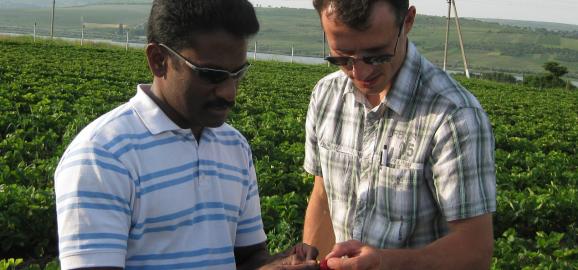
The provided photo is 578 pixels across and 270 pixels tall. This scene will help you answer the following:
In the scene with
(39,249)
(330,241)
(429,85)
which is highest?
(429,85)

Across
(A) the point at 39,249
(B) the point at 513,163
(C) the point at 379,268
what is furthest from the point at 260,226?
(B) the point at 513,163

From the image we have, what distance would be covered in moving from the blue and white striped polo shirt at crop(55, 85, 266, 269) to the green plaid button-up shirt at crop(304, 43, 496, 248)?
501 millimetres

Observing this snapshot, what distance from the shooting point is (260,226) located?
2.54 meters

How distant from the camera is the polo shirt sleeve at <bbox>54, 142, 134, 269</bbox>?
196cm

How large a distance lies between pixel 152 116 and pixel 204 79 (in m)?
0.18

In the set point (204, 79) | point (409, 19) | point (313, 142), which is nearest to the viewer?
point (204, 79)

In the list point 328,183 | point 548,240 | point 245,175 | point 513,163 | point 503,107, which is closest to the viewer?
point 245,175

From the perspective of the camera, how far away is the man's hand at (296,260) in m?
2.29

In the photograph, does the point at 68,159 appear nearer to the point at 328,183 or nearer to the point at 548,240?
the point at 328,183

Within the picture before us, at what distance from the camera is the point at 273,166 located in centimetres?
841

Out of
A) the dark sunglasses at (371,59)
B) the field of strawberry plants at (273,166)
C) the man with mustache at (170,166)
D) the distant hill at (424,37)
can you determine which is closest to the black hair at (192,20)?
the man with mustache at (170,166)

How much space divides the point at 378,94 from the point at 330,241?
2.05ft

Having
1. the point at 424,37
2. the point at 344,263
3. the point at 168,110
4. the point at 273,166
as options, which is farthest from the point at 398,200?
the point at 424,37

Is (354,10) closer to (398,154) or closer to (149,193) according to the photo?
A: (398,154)
